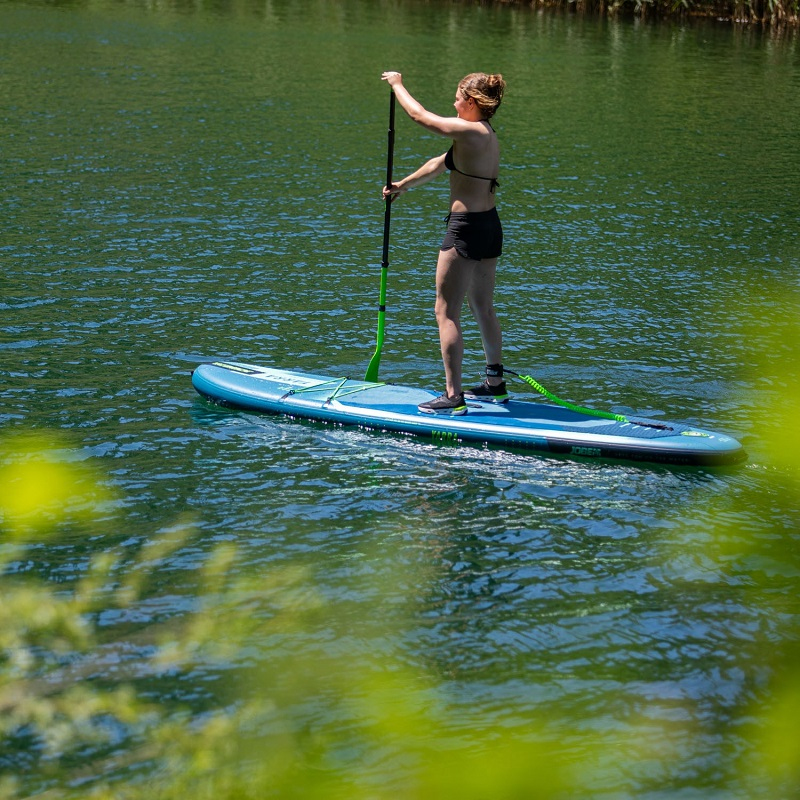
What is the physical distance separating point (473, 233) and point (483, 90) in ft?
3.02

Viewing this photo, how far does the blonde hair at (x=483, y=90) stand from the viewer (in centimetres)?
738

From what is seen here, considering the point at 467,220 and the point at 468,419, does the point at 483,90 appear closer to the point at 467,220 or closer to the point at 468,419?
the point at 467,220

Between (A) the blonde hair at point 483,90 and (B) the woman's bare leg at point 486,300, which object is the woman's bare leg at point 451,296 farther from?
(A) the blonde hair at point 483,90

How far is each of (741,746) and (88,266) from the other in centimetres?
889

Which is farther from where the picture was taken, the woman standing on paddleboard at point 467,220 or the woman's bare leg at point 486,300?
the woman's bare leg at point 486,300

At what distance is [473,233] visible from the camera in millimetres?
7711

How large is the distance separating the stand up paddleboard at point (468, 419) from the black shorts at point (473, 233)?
1130mm


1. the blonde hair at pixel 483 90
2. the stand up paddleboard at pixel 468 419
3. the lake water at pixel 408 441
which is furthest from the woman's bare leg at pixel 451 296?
the blonde hair at pixel 483 90

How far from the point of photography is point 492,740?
503cm

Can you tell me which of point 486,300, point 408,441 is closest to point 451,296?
point 486,300

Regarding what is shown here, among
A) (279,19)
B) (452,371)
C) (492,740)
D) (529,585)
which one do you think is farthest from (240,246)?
(279,19)

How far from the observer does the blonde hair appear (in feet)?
24.2

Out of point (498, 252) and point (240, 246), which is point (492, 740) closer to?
point (498, 252)

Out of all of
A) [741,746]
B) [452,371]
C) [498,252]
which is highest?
[498,252]
